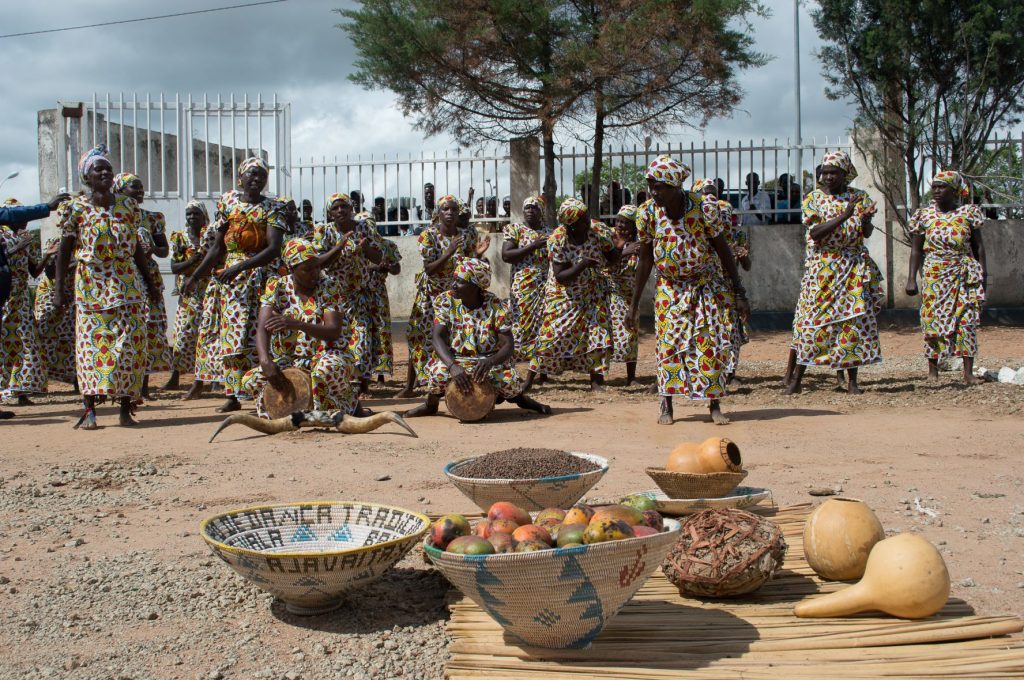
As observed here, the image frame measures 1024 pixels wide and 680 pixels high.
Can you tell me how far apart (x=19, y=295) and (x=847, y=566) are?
9372 millimetres

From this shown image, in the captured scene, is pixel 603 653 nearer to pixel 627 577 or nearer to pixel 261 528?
pixel 627 577

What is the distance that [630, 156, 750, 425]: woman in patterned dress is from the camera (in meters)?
7.75

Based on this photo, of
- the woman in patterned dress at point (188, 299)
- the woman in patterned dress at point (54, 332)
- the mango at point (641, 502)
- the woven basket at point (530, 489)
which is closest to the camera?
the mango at point (641, 502)

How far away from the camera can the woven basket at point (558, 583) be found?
2.92 m

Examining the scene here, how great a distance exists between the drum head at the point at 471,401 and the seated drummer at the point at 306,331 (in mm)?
792

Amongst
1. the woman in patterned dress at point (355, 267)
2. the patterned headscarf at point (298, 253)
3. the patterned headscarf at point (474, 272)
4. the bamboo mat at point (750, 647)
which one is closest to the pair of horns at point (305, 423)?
the patterned headscarf at point (298, 253)

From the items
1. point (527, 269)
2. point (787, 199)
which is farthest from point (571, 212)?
point (787, 199)

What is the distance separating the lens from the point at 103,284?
314 inches

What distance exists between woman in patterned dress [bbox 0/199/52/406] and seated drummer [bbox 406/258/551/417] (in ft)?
15.5

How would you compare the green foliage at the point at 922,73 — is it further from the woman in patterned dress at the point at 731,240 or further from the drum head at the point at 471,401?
the drum head at the point at 471,401

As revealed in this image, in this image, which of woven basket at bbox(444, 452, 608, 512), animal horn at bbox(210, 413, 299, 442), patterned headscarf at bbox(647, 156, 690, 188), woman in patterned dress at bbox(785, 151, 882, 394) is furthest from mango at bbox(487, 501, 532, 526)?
woman in patterned dress at bbox(785, 151, 882, 394)

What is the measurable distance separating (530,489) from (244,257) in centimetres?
536

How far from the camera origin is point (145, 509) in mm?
5285

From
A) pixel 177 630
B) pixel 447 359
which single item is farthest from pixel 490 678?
pixel 447 359
